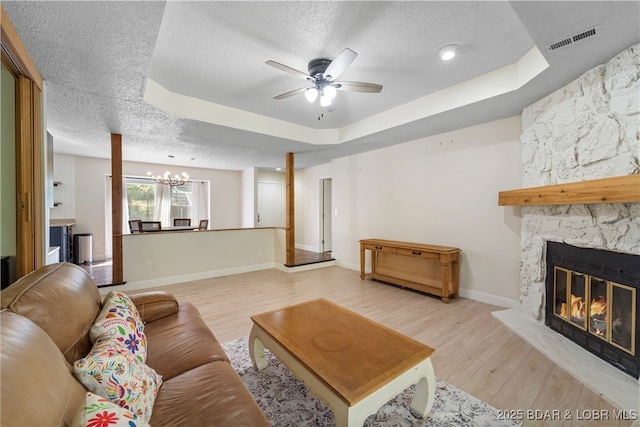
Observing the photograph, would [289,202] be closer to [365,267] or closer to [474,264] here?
[365,267]

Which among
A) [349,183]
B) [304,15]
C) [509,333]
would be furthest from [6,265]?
[349,183]

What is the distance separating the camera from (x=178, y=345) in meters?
1.57

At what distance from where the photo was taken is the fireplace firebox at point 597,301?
188 centimetres

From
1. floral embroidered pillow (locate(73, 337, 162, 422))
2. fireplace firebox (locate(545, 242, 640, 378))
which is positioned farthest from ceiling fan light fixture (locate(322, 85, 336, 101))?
fireplace firebox (locate(545, 242, 640, 378))

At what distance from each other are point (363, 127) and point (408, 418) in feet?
11.7

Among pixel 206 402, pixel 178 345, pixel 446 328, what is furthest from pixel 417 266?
pixel 206 402

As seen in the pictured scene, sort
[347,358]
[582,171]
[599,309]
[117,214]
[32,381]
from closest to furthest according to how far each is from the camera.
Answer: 1. [32,381]
2. [347,358]
3. [599,309]
4. [582,171]
5. [117,214]

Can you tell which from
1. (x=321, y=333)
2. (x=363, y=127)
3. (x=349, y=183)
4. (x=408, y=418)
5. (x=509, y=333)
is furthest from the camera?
(x=349, y=183)

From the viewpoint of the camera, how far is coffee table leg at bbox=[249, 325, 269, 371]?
6.39 ft

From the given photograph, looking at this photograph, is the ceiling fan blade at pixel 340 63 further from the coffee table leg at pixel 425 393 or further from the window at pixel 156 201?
the window at pixel 156 201

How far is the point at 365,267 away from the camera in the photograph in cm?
491

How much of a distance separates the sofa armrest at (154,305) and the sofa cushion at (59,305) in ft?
1.54

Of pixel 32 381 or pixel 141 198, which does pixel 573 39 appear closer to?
pixel 32 381

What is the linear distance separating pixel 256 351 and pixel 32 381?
4.84ft
